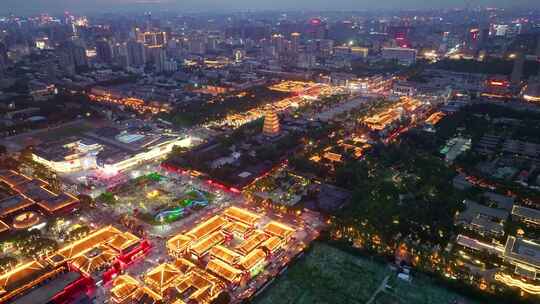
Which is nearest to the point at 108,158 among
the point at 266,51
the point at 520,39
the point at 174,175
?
the point at 174,175

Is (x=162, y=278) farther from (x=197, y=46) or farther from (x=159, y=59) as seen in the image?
(x=197, y=46)

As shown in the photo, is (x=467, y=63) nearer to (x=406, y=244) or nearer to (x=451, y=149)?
Result: (x=451, y=149)

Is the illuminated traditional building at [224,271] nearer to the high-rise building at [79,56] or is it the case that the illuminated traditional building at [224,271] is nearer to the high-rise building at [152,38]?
the high-rise building at [79,56]

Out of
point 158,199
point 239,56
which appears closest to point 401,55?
point 239,56

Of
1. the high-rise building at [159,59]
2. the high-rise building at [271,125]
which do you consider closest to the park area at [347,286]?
the high-rise building at [271,125]

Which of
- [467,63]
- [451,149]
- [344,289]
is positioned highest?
[467,63]
